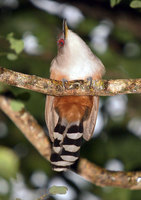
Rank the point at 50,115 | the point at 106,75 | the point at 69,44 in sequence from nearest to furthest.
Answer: the point at 69,44 < the point at 50,115 < the point at 106,75

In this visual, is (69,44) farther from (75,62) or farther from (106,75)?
(106,75)

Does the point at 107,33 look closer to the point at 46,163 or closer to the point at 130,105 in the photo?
the point at 130,105

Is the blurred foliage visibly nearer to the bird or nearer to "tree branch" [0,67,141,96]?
the bird

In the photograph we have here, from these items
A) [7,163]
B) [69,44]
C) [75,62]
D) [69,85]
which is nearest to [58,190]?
[7,163]

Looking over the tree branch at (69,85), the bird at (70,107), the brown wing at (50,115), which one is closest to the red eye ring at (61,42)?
the bird at (70,107)

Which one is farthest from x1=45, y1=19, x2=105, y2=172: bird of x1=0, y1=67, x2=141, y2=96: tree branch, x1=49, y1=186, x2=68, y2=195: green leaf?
x1=49, y1=186, x2=68, y2=195: green leaf

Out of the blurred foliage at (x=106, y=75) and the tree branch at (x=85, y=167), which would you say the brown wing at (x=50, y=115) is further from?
the blurred foliage at (x=106, y=75)
